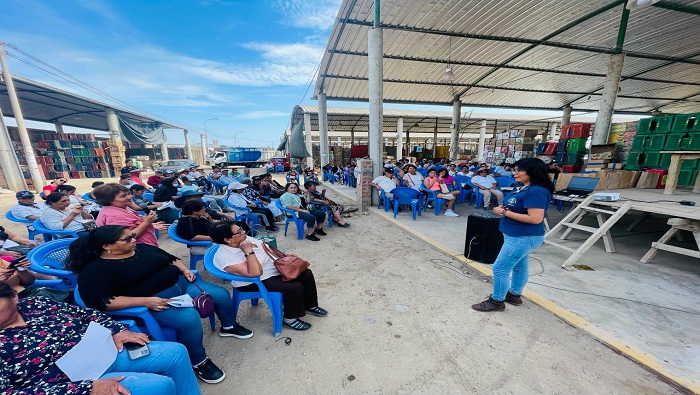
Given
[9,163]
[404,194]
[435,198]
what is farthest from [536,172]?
[9,163]

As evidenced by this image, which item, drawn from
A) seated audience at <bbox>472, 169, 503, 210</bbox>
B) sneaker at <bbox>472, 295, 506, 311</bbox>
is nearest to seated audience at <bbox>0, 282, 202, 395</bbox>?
sneaker at <bbox>472, 295, 506, 311</bbox>

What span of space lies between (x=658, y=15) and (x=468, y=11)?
5720 millimetres

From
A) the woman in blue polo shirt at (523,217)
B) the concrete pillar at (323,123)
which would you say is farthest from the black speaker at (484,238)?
the concrete pillar at (323,123)

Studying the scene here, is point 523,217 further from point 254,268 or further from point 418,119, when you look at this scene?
point 418,119

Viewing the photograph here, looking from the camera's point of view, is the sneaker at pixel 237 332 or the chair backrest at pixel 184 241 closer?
the sneaker at pixel 237 332

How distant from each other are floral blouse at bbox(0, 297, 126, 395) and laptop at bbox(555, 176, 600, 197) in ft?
20.9

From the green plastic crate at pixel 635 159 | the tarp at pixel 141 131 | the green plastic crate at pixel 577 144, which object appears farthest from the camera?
the tarp at pixel 141 131

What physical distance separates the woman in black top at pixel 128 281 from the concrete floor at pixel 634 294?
3282 millimetres

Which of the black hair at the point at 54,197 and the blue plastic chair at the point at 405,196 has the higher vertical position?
the black hair at the point at 54,197

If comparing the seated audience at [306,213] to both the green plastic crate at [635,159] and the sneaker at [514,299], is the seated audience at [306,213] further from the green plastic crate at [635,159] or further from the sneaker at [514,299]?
the green plastic crate at [635,159]

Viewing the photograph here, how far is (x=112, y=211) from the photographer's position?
105 inches

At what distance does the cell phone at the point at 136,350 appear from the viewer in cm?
147

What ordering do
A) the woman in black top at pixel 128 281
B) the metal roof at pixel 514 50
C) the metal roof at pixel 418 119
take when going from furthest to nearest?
the metal roof at pixel 418 119
the metal roof at pixel 514 50
the woman in black top at pixel 128 281

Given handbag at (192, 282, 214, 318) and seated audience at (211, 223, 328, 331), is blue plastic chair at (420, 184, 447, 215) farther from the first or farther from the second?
handbag at (192, 282, 214, 318)
